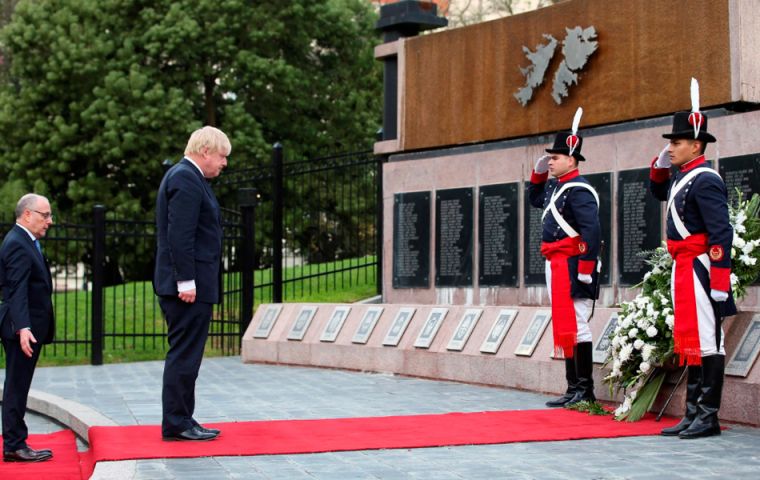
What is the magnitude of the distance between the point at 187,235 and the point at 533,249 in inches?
244

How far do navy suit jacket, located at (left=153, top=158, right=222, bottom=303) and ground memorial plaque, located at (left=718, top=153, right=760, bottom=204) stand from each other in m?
4.99

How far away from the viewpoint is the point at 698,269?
7.85 meters

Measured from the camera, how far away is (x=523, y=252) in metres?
13.0

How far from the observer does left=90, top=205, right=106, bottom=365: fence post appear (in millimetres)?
15312

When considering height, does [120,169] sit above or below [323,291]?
above

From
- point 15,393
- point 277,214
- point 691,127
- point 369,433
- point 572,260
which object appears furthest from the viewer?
point 277,214

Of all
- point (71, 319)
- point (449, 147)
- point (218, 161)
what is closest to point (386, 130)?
point (449, 147)

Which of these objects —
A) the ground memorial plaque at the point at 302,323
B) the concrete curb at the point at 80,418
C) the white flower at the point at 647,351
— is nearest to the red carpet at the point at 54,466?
the concrete curb at the point at 80,418

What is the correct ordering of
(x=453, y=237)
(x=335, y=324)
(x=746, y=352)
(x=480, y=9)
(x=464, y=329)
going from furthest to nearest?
(x=480, y=9) → (x=453, y=237) → (x=335, y=324) → (x=464, y=329) → (x=746, y=352)

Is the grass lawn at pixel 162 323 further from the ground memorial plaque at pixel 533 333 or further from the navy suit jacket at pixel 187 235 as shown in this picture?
the navy suit jacket at pixel 187 235

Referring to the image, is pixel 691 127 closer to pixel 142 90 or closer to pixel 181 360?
pixel 181 360

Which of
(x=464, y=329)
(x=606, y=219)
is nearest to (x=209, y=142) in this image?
(x=464, y=329)

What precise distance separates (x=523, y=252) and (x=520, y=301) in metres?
0.54

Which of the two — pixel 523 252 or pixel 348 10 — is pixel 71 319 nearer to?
pixel 523 252
